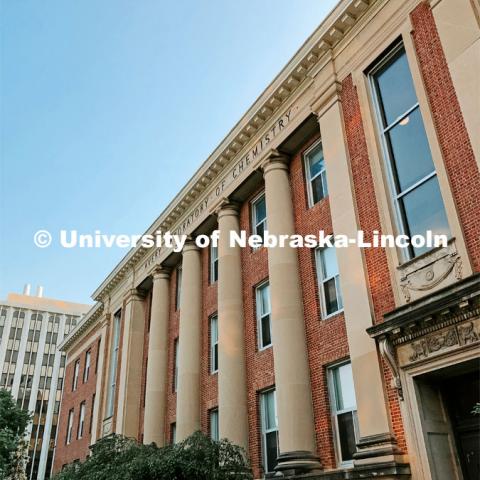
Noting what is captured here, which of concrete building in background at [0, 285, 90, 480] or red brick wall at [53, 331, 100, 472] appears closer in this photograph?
red brick wall at [53, 331, 100, 472]

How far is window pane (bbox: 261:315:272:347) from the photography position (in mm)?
17391

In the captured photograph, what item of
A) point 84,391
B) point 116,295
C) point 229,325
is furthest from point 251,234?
point 84,391

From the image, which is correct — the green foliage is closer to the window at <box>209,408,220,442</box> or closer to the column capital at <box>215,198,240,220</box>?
the window at <box>209,408,220,442</box>

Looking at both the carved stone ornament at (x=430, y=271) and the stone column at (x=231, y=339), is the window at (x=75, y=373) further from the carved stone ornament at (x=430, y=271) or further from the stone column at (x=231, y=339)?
the carved stone ornament at (x=430, y=271)

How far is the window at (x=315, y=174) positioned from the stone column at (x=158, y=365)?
10.7m

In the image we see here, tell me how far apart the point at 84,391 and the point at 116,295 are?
8063 millimetres

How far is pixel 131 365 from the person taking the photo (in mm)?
26328

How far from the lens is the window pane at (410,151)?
12352 millimetres

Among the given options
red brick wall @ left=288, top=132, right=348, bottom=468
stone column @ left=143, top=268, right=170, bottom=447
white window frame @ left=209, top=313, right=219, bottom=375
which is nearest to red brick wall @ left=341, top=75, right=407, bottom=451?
red brick wall @ left=288, top=132, right=348, bottom=468

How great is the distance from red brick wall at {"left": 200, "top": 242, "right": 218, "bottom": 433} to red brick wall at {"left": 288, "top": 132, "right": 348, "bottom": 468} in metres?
5.63

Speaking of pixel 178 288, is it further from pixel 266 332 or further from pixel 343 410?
pixel 343 410

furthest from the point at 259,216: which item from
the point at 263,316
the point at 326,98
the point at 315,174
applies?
the point at 326,98

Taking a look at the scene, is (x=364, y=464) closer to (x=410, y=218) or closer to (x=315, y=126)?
(x=410, y=218)

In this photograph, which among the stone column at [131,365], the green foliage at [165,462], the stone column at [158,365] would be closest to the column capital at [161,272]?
the stone column at [158,365]
